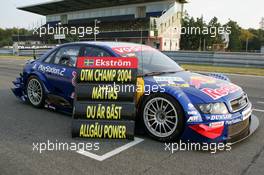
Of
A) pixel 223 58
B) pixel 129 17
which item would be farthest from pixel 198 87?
pixel 129 17

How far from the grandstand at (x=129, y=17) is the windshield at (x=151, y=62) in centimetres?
3782

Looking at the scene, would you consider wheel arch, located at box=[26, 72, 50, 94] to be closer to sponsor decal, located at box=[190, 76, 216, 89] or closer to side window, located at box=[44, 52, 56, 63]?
side window, located at box=[44, 52, 56, 63]

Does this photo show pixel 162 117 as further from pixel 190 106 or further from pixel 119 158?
pixel 119 158

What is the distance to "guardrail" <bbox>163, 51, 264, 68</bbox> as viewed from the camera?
16.8m

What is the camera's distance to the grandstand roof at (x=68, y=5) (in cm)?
5722

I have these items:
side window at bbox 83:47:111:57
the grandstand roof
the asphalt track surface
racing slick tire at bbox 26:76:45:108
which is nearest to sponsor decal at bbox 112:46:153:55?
side window at bbox 83:47:111:57

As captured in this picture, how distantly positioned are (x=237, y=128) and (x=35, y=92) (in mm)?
4089

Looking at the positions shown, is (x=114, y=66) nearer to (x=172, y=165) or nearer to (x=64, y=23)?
(x=172, y=165)

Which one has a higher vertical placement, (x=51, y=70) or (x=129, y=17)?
(x=129, y=17)

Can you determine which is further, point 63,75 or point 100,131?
point 63,75

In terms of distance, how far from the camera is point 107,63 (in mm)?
4367

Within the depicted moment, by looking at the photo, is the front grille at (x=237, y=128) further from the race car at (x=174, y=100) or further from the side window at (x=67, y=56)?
the side window at (x=67, y=56)

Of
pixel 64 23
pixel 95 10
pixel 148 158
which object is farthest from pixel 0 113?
pixel 64 23

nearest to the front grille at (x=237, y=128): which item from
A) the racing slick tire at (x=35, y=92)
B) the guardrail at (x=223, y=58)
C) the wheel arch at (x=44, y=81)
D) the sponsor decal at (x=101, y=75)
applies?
the sponsor decal at (x=101, y=75)
